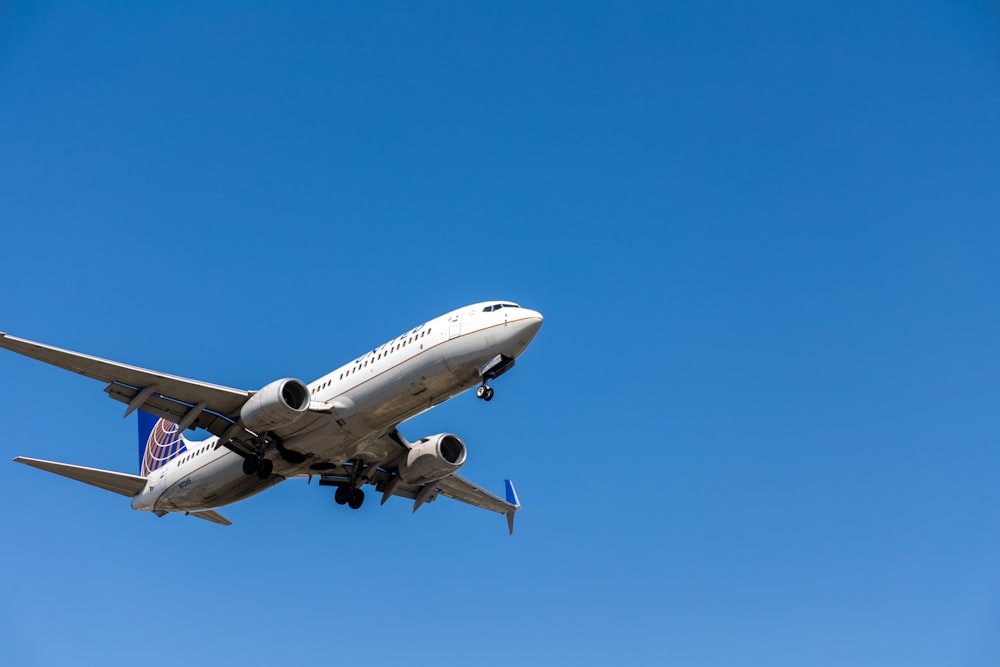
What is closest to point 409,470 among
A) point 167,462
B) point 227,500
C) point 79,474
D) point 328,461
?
point 328,461

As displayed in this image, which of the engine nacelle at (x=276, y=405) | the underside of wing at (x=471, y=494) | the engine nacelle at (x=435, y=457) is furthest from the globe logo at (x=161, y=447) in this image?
the underside of wing at (x=471, y=494)

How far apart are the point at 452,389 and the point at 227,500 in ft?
34.0

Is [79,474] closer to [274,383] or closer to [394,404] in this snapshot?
[274,383]

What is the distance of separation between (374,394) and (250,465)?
18.2 ft

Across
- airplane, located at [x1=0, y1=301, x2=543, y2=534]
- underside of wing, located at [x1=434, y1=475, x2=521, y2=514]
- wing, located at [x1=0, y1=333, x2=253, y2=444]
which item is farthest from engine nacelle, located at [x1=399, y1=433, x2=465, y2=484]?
wing, located at [x1=0, y1=333, x2=253, y2=444]

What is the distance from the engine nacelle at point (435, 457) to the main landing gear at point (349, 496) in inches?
93.2

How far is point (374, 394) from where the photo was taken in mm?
33000

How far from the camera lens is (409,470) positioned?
3916 centimetres

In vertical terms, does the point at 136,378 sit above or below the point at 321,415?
above

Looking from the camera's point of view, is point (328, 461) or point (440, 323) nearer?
point (440, 323)

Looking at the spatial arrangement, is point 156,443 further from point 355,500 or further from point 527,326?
point 527,326

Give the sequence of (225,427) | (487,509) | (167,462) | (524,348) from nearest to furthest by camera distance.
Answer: (524,348) → (225,427) → (167,462) → (487,509)

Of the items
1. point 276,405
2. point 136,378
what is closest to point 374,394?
point 276,405

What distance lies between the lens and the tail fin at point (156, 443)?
41.0m
